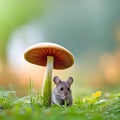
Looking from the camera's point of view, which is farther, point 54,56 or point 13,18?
point 13,18

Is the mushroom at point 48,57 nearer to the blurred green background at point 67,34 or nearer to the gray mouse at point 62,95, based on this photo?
the gray mouse at point 62,95

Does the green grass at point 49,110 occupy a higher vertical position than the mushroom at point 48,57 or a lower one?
lower

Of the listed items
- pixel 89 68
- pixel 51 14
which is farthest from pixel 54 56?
pixel 51 14

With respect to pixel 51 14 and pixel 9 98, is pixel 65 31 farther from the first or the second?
pixel 9 98

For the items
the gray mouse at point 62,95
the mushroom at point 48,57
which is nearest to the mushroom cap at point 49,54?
the mushroom at point 48,57

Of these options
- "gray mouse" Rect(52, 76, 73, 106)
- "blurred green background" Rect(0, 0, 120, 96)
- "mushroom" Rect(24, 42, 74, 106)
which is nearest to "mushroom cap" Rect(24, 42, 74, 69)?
"mushroom" Rect(24, 42, 74, 106)

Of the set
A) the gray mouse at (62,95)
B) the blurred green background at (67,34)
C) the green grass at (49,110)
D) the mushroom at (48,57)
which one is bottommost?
the green grass at (49,110)

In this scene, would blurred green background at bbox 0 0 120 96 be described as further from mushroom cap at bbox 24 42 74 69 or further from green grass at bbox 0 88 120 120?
green grass at bbox 0 88 120 120
